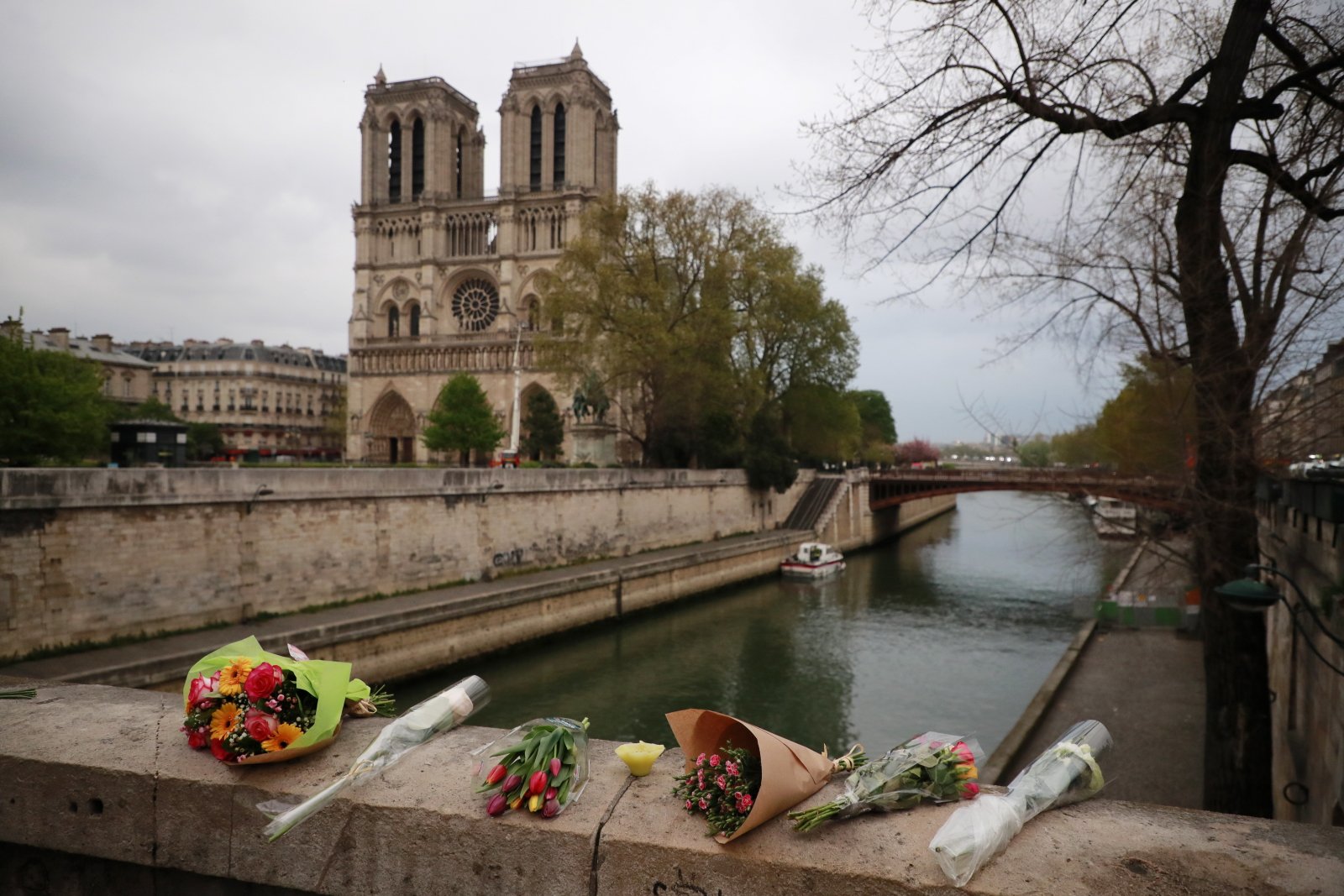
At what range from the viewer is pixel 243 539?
45.3 feet

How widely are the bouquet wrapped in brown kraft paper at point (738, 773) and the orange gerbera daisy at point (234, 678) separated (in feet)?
4.57

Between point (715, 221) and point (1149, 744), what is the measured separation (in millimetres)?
23566

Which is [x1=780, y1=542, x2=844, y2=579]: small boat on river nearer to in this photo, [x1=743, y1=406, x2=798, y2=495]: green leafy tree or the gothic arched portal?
[x1=743, y1=406, x2=798, y2=495]: green leafy tree

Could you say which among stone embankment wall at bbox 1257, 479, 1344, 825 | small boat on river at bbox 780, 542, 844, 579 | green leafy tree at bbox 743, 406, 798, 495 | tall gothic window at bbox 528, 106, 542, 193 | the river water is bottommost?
the river water

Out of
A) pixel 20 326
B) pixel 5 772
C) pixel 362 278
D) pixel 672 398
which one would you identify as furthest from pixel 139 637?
pixel 362 278

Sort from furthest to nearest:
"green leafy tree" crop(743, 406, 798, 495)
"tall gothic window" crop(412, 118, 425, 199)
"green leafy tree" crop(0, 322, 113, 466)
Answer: "tall gothic window" crop(412, 118, 425, 199)
"green leafy tree" crop(743, 406, 798, 495)
"green leafy tree" crop(0, 322, 113, 466)

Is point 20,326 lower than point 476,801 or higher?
higher

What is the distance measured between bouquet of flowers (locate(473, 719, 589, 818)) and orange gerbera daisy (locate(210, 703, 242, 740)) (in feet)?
2.55

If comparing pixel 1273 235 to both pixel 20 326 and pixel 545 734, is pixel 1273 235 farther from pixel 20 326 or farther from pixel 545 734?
pixel 20 326

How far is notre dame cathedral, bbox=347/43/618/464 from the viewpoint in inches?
2103

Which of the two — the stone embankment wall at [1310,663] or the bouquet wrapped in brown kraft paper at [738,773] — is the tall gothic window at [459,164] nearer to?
the stone embankment wall at [1310,663]

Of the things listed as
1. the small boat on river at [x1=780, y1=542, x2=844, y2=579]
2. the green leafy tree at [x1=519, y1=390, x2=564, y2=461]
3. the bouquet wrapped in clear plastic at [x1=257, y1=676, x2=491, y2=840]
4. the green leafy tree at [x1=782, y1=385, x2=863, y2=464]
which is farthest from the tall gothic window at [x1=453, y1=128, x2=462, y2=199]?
the bouquet wrapped in clear plastic at [x1=257, y1=676, x2=491, y2=840]

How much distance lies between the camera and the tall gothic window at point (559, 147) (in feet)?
180

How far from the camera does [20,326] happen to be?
906 inches
